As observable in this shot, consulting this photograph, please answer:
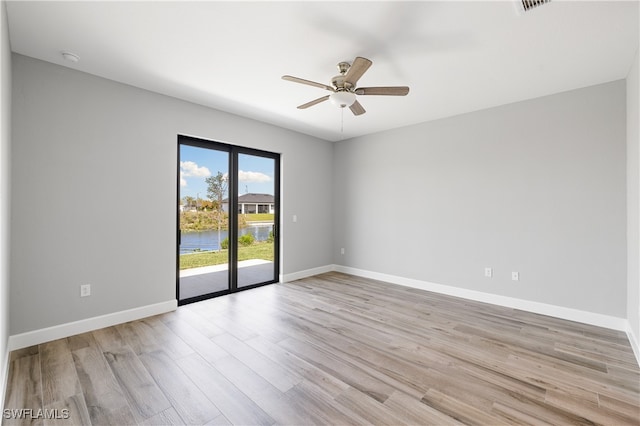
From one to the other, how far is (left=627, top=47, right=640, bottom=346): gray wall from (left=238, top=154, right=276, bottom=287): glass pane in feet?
14.4

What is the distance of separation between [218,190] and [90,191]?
1.52 metres

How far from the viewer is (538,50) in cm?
251

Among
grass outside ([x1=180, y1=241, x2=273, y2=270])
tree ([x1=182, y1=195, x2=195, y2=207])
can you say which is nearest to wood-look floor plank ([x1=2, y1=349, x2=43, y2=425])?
grass outside ([x1=180, y1=241, x2=273, y2=270])

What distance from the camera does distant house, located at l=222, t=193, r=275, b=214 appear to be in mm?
4414

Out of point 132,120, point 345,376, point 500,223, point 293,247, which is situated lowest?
point 345,376

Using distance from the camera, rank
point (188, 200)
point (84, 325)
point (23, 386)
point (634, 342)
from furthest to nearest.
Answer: point (188, 200) < point (84, 325) < point (634, 342) < point (23, 386)

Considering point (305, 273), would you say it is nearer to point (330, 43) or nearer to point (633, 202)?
point (330, 43)

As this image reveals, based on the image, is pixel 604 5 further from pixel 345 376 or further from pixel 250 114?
pixel 250 114

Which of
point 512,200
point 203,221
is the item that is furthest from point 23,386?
point 512,200

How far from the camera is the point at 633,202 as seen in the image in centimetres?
271

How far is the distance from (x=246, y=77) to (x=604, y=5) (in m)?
2.97

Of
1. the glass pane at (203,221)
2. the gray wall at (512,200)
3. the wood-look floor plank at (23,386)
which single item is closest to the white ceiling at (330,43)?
the gray wall at (512,200)

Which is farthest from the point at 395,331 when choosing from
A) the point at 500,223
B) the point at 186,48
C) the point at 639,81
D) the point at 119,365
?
the point at 186,48

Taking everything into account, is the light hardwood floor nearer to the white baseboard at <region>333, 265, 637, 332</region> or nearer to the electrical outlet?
the white baseboard at <region>333, 265, 637, 332</region>
